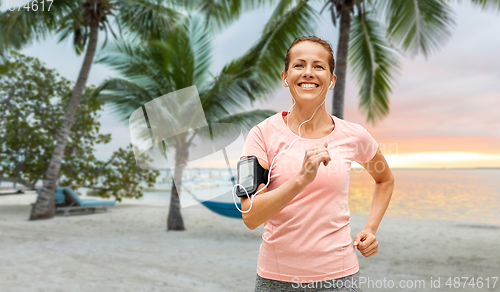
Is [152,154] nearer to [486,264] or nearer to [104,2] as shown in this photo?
[486,264]

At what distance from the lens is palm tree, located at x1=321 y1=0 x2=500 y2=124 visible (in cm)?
721

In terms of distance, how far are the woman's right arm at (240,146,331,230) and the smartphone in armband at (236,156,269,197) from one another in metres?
0.02

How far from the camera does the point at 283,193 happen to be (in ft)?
3.20

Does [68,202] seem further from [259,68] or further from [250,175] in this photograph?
[250,175]

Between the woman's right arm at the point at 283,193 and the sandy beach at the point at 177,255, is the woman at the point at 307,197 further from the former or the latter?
the sandy beach at the point at 177,255

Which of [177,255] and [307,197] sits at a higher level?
[307,197]

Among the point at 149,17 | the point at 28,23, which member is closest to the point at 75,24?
the point at 28,23

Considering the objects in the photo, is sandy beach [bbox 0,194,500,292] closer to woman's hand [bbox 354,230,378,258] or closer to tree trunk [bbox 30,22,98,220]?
tree trunk [bbox 30,22,98,220]

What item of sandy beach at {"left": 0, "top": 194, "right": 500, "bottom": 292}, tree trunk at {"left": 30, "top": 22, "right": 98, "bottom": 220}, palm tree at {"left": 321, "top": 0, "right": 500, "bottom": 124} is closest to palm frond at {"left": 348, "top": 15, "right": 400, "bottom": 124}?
palm tree at {"left": 321, "top": 0, "right": 500, "bottom": 124}

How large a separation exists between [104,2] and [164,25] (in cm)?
195

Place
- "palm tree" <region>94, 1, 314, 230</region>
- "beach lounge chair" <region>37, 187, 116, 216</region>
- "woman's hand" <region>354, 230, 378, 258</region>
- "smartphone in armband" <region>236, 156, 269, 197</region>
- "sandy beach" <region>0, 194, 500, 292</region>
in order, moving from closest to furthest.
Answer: "smartphone in armband" <region>236, 156, 269, 197</region>, "woman's hand" <region>354, 230, 378, 258</region>, "sandy beach" <region>0, 194, 500, 292</region>, "palm tree" <region>94, 1, 314, 230</region>, "beach lounge chair" <region>37, 187, 116, 216</region>

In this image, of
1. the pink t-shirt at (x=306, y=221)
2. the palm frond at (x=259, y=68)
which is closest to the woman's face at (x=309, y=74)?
the pink t-shirt at (x=306, y=221)

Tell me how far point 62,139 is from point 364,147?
449 inches

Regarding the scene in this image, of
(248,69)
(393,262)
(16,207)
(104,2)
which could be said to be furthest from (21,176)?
(393,262)
